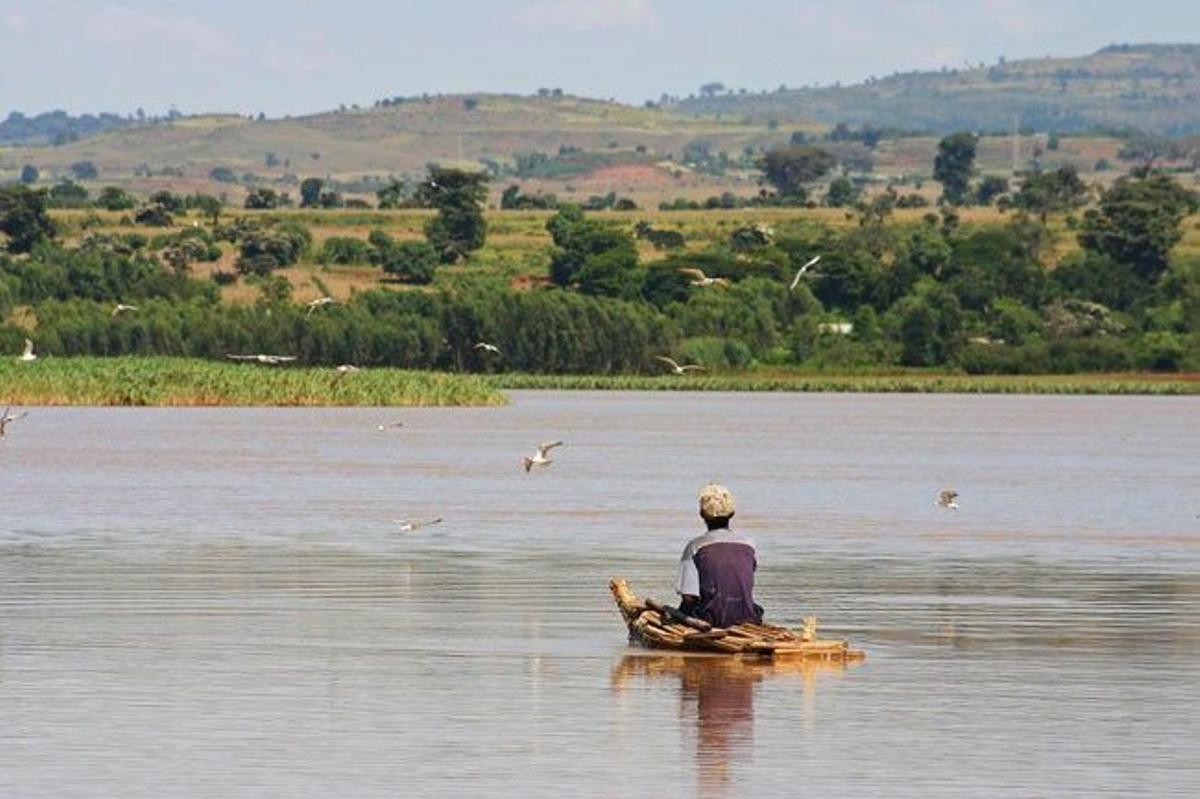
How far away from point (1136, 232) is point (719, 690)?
153m

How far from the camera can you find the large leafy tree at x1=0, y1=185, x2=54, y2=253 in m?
182

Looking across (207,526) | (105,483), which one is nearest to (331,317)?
(105,483)

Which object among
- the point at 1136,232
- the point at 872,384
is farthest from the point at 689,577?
the point at 1136,232

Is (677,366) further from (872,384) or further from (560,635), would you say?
(560,635)

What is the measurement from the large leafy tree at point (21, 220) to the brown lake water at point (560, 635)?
381ft

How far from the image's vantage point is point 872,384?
466ft

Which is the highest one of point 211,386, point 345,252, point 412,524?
point 412,524

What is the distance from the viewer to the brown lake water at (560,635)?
21.2 metres

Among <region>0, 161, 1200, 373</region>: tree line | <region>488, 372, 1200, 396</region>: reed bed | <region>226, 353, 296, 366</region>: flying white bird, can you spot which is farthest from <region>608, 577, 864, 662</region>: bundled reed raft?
<region>488, 372, 1200, 396</region>: reed bed

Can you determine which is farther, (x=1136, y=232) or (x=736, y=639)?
(x=1136, y=232)

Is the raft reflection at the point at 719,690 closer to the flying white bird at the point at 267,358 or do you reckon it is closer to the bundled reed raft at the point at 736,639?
the bundled reed raft at the point at 736,639

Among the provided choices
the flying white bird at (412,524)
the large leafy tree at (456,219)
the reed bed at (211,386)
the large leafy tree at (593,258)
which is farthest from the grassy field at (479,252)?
the flying white bird at (412,524)

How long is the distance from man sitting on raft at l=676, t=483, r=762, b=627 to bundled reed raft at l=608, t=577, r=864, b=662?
12 centimetres

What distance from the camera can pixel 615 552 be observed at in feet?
139
